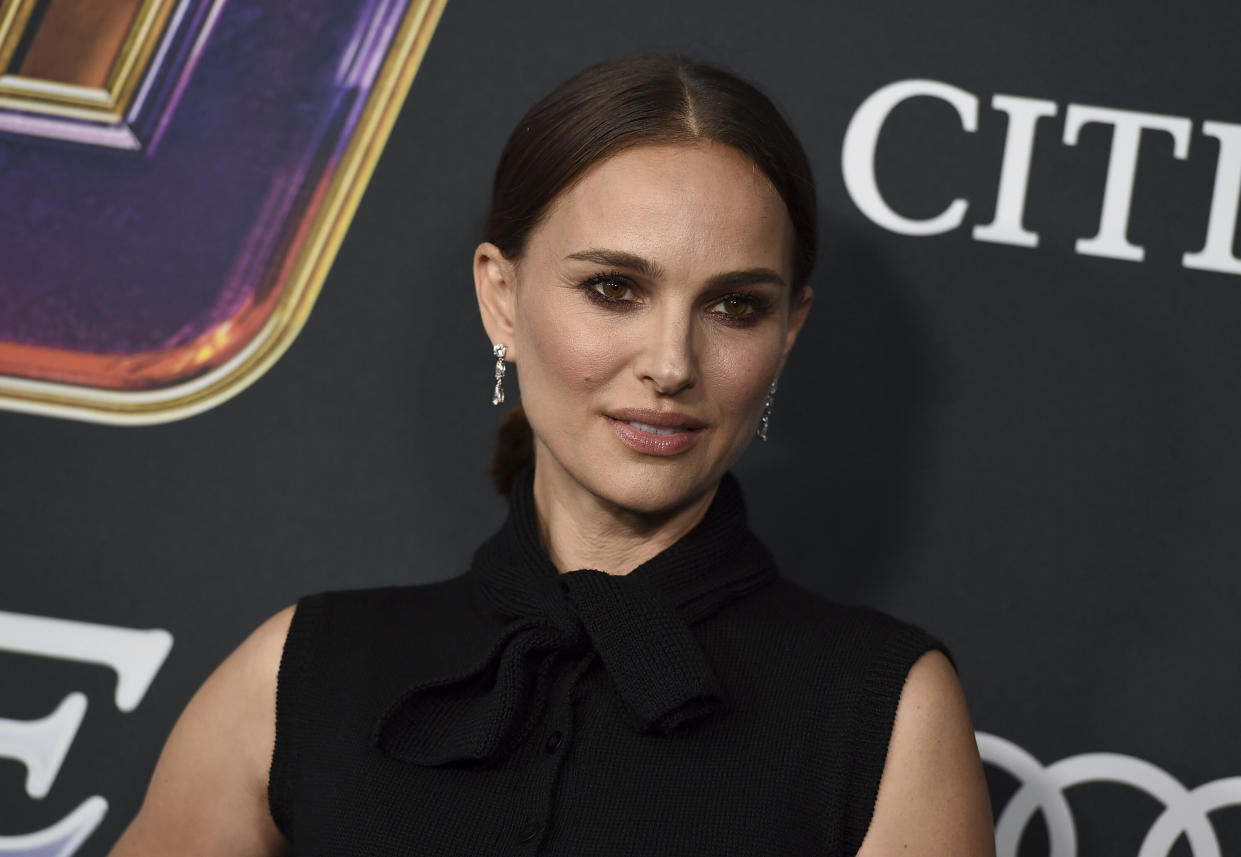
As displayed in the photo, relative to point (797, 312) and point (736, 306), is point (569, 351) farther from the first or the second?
point (797, 312)

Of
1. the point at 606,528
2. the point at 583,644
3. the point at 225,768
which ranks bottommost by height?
the point at 225,768

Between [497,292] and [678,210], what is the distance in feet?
0.82

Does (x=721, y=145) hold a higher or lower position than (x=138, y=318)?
higher

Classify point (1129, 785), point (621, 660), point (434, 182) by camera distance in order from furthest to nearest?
1. point (434, 182)
2. point (1129, 785)
3. point (621, 660)

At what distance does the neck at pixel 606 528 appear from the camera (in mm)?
1357

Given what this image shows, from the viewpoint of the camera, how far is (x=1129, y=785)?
5.55 ft

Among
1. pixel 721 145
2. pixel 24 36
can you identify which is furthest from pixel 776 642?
pixel 24 36

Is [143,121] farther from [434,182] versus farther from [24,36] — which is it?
[434,182]

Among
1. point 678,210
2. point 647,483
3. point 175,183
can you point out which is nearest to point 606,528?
point 647,483

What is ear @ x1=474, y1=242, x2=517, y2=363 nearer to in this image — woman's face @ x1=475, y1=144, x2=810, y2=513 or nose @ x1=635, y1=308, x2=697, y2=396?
woman's face @ x1=475, y1=144, x2=810, y2=513

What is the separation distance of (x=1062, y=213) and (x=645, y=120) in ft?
2.22

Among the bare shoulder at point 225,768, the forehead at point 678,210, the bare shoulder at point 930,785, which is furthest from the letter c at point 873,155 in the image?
the bare shoulder at point 225,768

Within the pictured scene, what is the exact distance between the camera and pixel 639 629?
1.25m

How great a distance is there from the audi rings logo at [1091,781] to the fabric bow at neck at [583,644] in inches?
21.6
